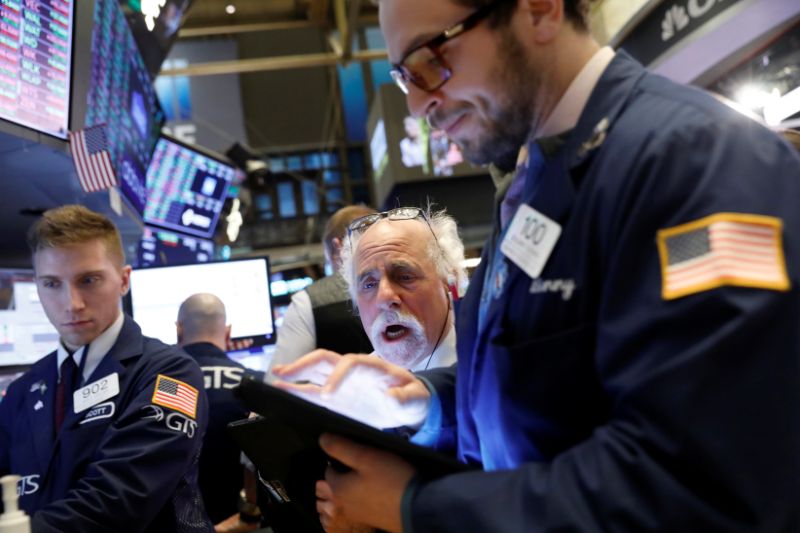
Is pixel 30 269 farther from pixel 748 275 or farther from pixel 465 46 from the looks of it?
pixel 748 275

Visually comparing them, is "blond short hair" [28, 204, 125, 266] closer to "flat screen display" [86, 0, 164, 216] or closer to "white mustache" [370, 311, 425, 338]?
"white mustache" [370, 311, 425, 338]

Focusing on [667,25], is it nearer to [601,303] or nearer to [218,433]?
[218,433]

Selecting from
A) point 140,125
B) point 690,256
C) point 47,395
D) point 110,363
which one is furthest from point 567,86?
point 140,125

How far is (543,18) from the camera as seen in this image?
1019mm

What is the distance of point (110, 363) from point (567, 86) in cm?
167

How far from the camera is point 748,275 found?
74cm

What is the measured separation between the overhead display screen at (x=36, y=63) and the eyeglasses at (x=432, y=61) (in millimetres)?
2247

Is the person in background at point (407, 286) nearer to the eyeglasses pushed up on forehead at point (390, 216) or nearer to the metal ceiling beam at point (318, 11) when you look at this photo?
the eyeglasses pushed up on forehead at point (390, 216)

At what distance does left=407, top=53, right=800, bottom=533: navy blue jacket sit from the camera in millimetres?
727

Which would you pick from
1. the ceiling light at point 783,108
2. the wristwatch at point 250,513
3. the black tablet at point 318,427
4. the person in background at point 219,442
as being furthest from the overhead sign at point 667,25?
the black tablet at point 318,427

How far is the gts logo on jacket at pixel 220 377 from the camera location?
11.0 ft

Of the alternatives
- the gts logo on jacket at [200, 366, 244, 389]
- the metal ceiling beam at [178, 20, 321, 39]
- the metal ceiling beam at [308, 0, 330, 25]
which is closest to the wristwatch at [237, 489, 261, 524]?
the gts logo on jacket at [200, 366, 244, 389]

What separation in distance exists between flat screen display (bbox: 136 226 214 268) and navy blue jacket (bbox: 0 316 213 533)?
142 inches

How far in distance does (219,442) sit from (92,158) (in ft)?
4.65
